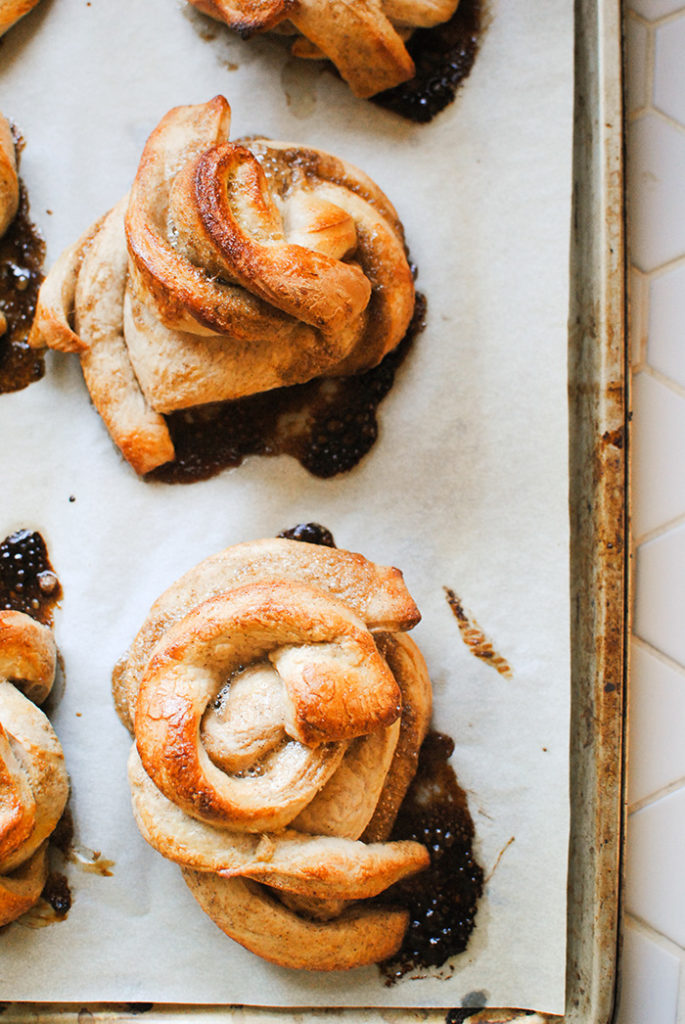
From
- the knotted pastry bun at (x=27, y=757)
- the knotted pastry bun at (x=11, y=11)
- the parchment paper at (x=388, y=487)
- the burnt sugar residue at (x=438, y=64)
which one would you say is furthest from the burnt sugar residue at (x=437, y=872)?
the knotted pastry bun at (x=11, y=11)

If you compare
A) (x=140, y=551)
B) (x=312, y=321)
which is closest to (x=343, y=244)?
(x=312, y=321)

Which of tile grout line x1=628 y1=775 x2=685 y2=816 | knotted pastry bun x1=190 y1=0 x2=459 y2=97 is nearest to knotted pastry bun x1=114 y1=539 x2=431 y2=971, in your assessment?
tile grout line x1=628 y1=775 x2=685 y2=816

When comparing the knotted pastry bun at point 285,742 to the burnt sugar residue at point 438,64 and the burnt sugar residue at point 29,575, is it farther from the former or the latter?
the burnt sugar residue at point 438,64

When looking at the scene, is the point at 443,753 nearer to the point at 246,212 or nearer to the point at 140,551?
the point at 140,551

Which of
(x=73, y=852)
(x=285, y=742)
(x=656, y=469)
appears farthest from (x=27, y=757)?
(x=656, y=469)

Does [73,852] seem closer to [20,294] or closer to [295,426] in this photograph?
[295,426]
